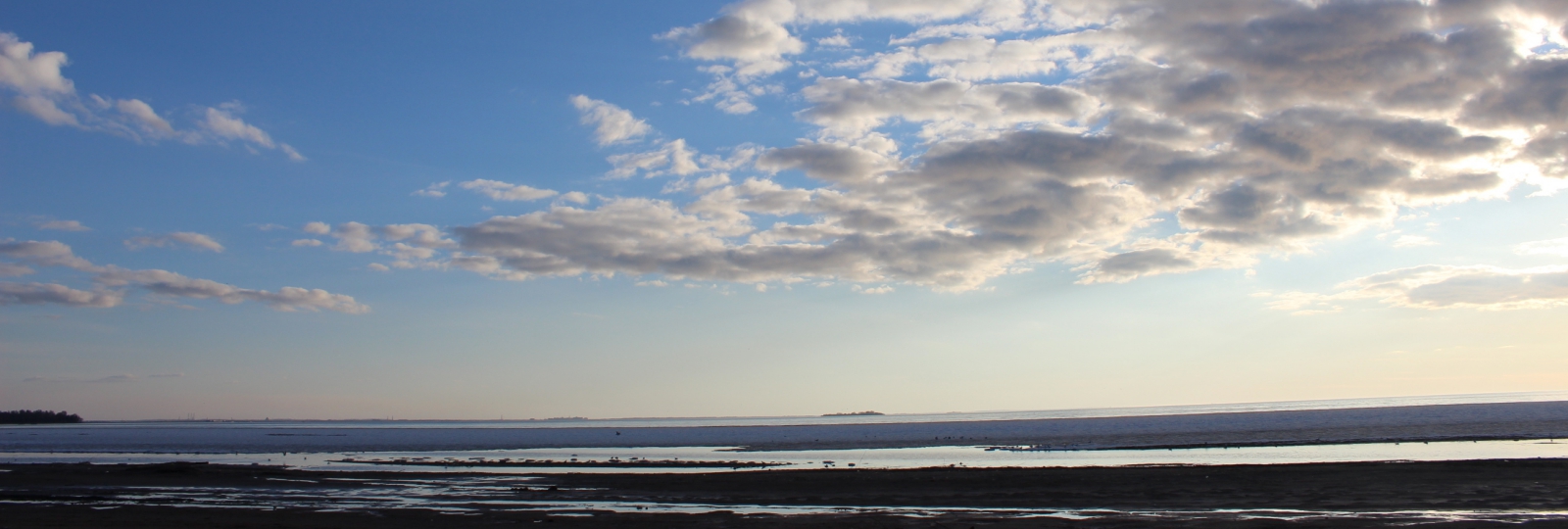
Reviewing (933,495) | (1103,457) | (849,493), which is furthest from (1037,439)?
(933,495)

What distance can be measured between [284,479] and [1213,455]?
180 ft

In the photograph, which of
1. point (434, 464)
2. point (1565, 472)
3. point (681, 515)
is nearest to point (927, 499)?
point (681, 515)

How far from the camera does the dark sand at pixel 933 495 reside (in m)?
26.3

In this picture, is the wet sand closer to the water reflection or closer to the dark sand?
the water reflection

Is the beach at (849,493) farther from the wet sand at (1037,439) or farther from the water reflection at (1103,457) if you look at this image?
the wet sand at (1037,439)

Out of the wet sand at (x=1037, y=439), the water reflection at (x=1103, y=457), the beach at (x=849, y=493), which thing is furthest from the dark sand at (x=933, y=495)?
the wet sand at (x=1037, y=439)

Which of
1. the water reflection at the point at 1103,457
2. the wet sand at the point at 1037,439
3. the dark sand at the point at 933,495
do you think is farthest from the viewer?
the wet sand at the point at 1037,439

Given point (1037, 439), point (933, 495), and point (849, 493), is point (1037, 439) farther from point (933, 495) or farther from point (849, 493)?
point (933, 495)

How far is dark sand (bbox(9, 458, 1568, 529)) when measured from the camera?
1037 inches

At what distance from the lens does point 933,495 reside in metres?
34.7

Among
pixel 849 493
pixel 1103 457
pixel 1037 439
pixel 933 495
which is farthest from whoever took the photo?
pixel 1037 439

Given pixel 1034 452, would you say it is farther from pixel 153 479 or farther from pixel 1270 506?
pixel 153 479

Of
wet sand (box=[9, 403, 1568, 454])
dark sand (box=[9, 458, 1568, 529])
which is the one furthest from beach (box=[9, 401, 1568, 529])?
wet sand (box=[9, 403, 1568, 454])

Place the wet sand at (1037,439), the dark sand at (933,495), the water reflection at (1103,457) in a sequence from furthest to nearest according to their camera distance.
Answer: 1. the wet sand at (1037,439)
2. the water reflection at (1103,457)
3. the dark sand at (933,495)
